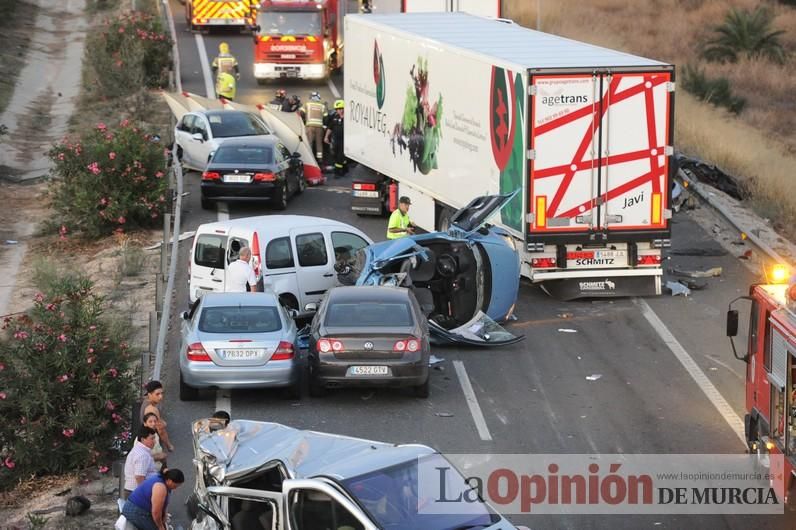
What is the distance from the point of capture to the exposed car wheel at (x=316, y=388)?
17438 mm

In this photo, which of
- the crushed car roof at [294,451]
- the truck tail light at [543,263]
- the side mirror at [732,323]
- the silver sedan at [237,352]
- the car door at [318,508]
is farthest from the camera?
the truck tail light at [543,263]

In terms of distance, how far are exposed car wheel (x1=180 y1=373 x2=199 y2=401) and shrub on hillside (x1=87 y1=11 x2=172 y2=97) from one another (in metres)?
25.6

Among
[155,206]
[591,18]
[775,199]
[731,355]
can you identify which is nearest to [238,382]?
[731,355]

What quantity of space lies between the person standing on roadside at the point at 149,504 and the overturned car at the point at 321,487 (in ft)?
0.99

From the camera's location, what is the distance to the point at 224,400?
58.1ft

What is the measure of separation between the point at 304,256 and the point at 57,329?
5691 mm

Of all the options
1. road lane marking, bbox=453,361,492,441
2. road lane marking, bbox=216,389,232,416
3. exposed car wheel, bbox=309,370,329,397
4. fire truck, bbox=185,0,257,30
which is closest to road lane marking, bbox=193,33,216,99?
fire truck, bbox=185,0,257,30

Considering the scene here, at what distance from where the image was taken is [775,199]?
2984cm

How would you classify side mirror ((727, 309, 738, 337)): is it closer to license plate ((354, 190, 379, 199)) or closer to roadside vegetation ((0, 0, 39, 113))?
license plate ((354, 190, 379, 199))

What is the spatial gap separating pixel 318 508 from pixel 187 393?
7.00m

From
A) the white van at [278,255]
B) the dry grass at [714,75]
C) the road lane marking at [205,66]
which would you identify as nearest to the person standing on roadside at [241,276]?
the white van at [278,255]

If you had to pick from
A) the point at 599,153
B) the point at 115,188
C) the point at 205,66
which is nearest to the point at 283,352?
the point at 599,153

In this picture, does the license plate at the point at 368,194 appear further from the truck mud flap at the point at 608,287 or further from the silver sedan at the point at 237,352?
the silver sedan at the point at 237,352

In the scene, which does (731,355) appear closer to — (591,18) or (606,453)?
(606,453)
